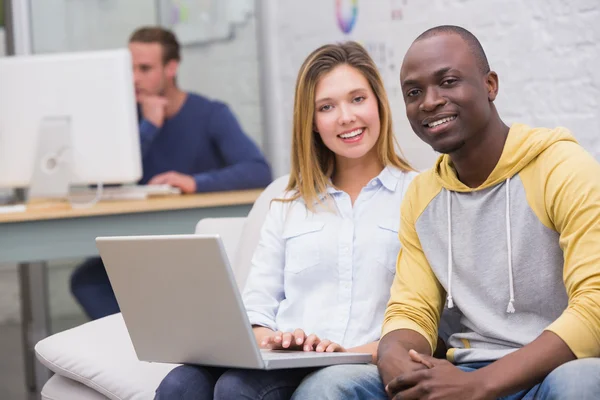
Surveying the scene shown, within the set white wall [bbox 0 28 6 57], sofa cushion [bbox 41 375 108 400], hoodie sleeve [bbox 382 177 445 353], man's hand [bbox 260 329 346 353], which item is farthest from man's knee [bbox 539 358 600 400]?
white wall [bbox 0 28 6 57]

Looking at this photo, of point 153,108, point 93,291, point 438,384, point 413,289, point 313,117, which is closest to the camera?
point 438,384

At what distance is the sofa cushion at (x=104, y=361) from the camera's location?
6.86ft

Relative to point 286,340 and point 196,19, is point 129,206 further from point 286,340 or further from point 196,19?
point 196,19

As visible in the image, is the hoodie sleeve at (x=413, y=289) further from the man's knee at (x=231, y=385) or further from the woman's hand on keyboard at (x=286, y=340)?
the man's knee at (x=231, y=385)

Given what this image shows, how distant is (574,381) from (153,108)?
242 cm

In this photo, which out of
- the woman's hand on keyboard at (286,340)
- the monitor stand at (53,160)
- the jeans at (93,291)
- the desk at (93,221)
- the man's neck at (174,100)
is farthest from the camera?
the man's neck at (174,100)

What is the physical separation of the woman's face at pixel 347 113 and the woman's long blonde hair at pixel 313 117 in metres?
0.01

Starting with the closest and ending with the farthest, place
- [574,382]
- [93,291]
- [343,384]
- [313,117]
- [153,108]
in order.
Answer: [574,382]
[343,384]
[313,117]
[93,291]
[153,108]

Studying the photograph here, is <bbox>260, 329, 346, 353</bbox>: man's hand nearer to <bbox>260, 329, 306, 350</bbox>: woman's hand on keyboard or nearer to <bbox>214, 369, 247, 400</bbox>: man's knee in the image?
<bbox>260, 329, 306, 350</bbox>: woman's hand on keyboard

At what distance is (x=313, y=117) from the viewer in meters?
2.15

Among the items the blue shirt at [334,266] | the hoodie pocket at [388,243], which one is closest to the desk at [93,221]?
the blue shirt at [334,266]

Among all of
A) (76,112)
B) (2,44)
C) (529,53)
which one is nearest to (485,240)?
(529,53)

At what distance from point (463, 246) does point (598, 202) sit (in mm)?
275

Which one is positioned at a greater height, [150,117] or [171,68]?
[171,68]
